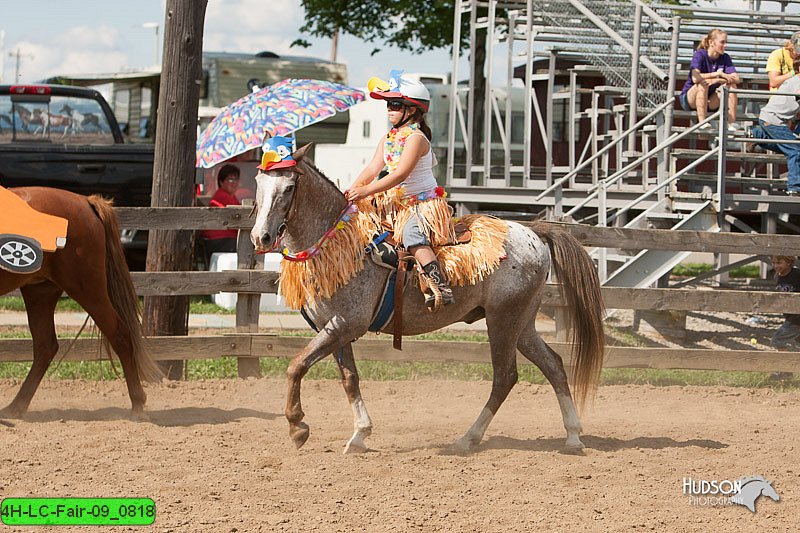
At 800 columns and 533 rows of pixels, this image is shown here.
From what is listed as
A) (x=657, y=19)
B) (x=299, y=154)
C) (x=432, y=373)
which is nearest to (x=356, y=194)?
(x=299, y=154)

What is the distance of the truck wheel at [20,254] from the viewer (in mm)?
5840

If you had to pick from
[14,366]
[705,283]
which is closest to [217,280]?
[14,366]

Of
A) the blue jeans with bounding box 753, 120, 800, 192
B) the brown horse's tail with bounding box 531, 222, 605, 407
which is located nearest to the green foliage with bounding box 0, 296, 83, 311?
the brown horse's tail with bounding box 531, 222, 605, 407

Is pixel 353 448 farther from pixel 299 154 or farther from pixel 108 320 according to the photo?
pixel 108 320

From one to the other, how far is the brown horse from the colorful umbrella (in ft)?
13.7

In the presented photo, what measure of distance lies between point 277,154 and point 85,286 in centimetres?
203

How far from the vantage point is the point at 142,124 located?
19.7 meters

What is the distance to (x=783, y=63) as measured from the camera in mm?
11500

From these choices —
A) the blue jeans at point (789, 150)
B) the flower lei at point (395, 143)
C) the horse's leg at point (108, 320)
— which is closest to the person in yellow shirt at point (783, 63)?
the blue jeans at point (789, 150)

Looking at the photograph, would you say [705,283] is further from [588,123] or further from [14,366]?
[14,366]

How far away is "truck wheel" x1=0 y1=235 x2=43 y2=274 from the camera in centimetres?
584

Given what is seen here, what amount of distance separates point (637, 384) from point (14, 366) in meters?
5.39

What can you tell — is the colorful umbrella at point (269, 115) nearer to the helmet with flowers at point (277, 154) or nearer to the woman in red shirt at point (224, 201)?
the woman in red shirt at point (224, 201)

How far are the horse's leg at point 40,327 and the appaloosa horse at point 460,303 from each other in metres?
2.11
